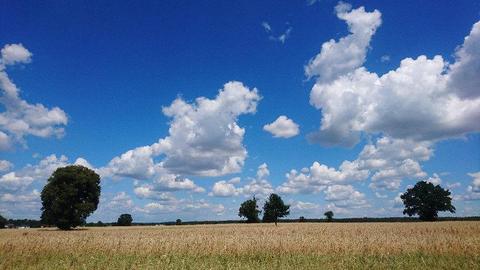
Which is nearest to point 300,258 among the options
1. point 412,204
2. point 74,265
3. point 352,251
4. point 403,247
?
point 352,251

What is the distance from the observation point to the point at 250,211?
4183 inches

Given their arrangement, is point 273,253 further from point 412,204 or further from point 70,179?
point 412,204

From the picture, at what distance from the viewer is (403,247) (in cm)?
2039

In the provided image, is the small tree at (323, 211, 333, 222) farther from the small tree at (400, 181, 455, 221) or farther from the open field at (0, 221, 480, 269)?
the open field at (0, 221, 480, 269)

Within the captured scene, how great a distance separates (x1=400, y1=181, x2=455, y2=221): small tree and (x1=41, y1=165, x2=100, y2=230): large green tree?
80.1m

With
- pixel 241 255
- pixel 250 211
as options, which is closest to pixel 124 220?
pixel 250 211

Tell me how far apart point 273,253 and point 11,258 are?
10.9 meters

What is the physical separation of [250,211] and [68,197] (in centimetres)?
5596

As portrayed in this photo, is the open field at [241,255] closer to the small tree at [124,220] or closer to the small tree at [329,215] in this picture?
the small tree at [329,215]

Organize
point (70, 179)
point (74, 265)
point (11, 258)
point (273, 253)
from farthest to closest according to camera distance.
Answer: point (70, 179), point (273, 253), point (11, 258), point (74, 265)

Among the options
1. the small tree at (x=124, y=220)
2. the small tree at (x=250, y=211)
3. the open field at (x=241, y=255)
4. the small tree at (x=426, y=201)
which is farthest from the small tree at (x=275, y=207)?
the open field at (x=241, y=255)

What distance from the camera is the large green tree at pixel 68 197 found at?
59.0 meters

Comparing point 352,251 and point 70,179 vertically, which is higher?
point 70,179

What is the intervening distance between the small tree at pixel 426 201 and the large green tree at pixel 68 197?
8009cm
